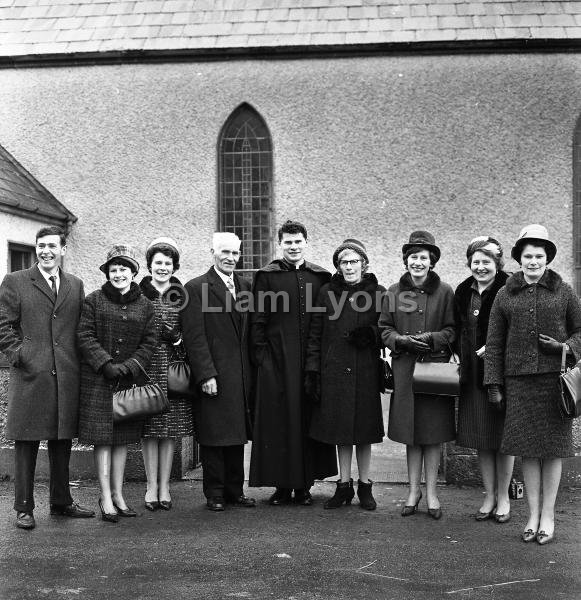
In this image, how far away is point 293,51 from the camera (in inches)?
448

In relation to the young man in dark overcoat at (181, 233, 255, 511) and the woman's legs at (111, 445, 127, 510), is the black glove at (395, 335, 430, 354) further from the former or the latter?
the woman's legs at (111, 445, 127, 510)

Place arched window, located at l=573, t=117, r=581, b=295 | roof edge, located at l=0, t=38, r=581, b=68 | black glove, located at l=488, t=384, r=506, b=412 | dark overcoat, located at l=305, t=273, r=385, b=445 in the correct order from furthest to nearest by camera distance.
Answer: arched window, located at l=573, t=117, r=581, b=295 < roof edge, located at l=0, t=38, r=581, b=68 < dark overcoat, located at l=305, t=273, r=385, b=445 < black glove, located at l=488, t=384, r=506, b=412

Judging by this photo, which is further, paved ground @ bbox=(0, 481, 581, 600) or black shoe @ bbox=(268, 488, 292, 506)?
black shoe @ bbox=(268, 488, 292, 506)

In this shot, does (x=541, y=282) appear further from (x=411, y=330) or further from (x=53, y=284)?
(x=53, y=284)

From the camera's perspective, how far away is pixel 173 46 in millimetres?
11602

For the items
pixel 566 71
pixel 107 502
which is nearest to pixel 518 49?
pixel 566 71

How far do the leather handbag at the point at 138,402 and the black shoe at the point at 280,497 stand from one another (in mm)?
1159

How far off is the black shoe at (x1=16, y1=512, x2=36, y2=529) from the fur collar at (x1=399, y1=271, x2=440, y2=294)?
10.0 feet

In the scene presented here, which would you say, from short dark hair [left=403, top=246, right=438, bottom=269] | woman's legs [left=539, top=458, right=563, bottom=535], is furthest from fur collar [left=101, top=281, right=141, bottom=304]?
woman's legs [left=539, top=458, right=563, bottom=535]

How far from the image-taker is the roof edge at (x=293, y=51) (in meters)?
11.1

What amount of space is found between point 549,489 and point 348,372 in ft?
5.27

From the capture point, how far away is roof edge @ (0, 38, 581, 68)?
1106cm

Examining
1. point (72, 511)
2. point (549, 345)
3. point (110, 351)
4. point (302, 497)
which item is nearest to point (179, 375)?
point (110, 351)

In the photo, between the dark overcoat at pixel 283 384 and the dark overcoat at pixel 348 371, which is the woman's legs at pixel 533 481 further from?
the dark overcoat at pixel 283 384
